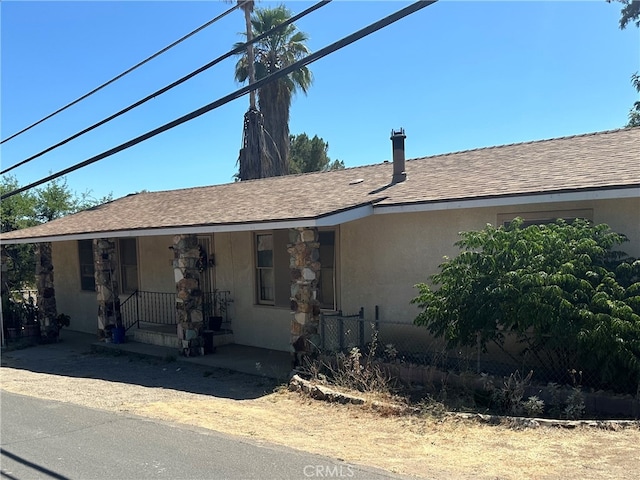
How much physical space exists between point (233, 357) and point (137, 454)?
5.61m

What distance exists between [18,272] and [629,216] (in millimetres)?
19999

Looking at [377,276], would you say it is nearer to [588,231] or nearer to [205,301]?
[588,231]

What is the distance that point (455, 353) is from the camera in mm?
8352

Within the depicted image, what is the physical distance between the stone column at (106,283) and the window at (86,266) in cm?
293

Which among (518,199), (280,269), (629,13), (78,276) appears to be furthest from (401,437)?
(629,13)

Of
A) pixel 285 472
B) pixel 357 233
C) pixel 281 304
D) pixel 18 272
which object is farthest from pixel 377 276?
pixel 18 272

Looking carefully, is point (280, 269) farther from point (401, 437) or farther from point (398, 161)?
point (401, 437)

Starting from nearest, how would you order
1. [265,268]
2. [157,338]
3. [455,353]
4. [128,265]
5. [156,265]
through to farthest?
[455,353] < [265,268] < [157,338] < [156,265] < [128,265]

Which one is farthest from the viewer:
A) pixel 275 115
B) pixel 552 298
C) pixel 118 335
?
pixel 275 115

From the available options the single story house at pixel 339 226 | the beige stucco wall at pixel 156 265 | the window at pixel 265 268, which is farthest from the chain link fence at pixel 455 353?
the beige stucco wall at pixel 156 265

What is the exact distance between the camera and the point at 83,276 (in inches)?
650

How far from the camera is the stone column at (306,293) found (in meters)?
9.15

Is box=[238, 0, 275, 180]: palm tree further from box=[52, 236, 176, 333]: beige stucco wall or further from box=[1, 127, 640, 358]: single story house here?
box=[1, 127, 640, 358]: single story house

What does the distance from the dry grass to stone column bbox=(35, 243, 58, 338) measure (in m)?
6.71
